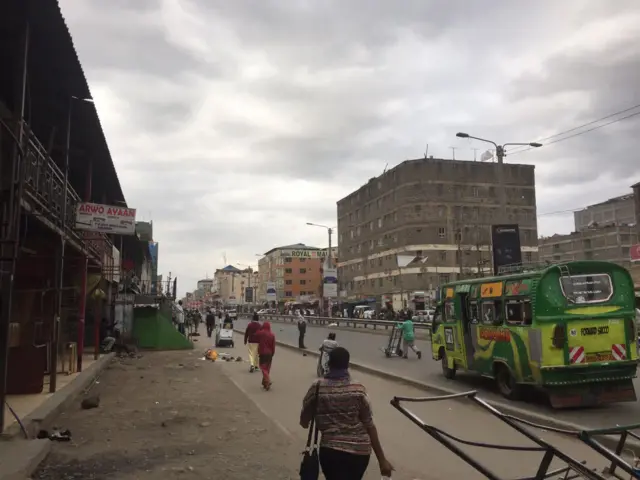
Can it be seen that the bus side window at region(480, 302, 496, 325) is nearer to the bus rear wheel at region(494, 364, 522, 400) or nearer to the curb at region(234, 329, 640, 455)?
the bus rear wheel at region(494, 364, 522, 400)

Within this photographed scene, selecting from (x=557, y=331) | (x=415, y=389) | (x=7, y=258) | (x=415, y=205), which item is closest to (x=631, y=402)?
(x=557, y=331)

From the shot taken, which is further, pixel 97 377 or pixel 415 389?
pixel 97 377

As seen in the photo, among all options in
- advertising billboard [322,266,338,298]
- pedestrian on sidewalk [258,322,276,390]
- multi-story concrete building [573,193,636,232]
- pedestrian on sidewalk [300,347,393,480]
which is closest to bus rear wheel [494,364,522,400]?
pedestrian on sidewalk [258,322,276,390]

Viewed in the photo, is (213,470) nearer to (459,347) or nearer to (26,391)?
(26,391)

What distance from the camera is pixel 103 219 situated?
12.5 m

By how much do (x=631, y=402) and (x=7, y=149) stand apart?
37.1 ft

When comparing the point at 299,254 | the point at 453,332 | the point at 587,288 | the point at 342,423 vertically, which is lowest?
the point at 342,423

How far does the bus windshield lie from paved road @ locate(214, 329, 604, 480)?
2554 millimetres

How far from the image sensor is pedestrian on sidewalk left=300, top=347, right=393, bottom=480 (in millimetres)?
3939

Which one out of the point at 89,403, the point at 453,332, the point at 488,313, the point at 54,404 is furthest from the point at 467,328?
the point at 54,404

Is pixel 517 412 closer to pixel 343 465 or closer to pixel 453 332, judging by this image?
pixel 453 332

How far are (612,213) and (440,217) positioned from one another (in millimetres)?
44166

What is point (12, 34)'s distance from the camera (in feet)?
29.8

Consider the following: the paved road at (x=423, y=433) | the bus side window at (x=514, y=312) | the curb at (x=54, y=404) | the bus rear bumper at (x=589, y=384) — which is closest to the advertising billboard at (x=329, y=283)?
the paved road at (x=423, y=433)
